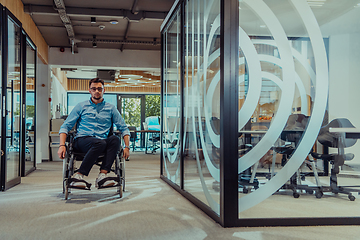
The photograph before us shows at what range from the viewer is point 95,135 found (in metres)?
4.21

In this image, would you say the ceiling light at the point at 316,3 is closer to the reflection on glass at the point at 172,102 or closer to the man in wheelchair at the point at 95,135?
the reflection on glass at the point at 172,102

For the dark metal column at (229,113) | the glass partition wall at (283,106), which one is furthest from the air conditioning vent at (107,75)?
the dark metal column at (229,113)

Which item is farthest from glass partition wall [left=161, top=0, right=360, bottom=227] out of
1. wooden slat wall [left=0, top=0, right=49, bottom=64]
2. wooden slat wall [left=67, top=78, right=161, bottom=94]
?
wooden slat wall [left=67, top=78, right=161, bottom=94]

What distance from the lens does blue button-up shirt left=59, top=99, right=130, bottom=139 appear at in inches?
166

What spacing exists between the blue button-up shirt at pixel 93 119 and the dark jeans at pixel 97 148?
146 mm

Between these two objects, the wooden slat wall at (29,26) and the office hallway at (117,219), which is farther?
the wooden slat wall at (29,26)

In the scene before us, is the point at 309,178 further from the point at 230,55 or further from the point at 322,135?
the point at 230,55

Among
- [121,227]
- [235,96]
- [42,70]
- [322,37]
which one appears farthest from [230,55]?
[42,70]

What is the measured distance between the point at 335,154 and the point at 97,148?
2384mm

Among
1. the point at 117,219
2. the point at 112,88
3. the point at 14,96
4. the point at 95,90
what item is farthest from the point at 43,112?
the point at 112,88

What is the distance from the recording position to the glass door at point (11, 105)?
4.43 metres

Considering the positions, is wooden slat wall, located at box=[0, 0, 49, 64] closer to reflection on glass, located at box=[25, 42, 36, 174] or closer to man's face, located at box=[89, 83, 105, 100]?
reflection on glass, located at box=[25, 42, 36, 174]

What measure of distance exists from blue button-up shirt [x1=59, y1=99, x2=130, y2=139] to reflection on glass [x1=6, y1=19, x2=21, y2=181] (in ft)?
3.17

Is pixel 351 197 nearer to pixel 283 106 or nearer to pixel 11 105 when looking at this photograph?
pixel 283 106
